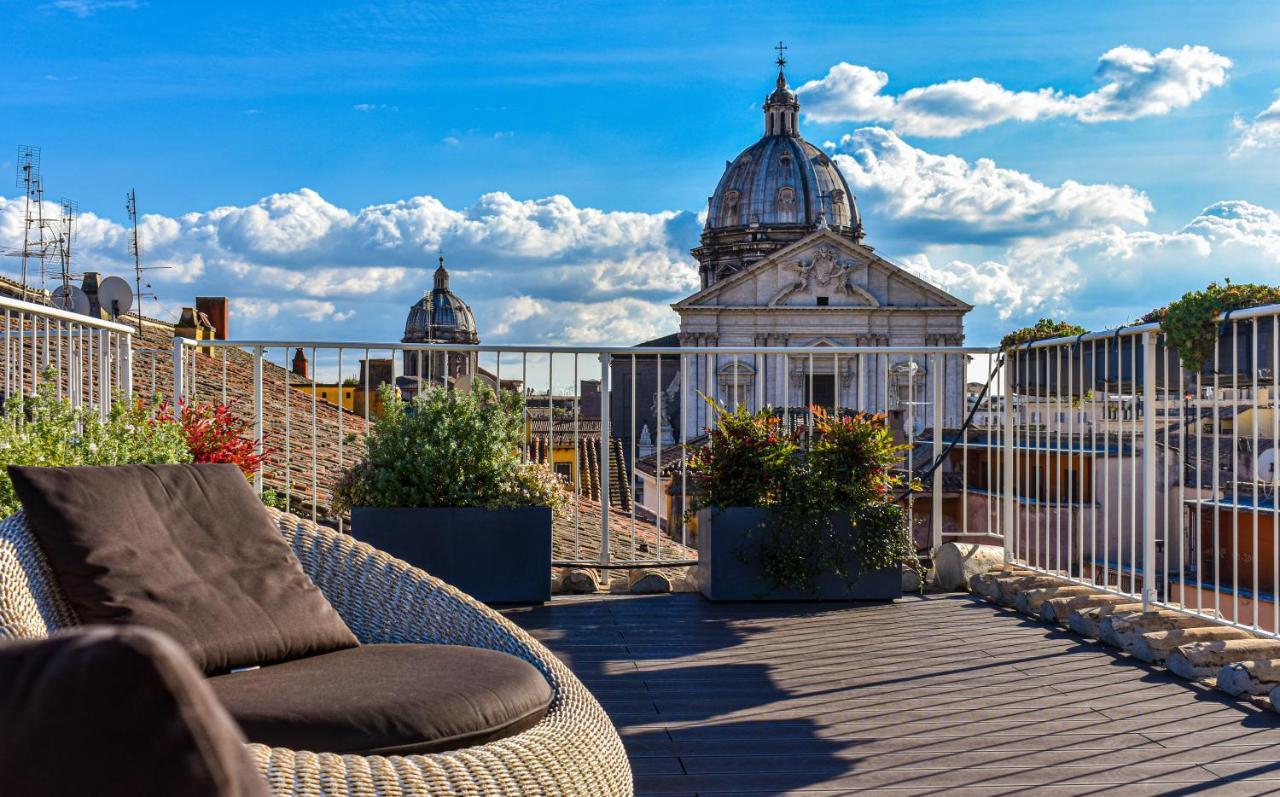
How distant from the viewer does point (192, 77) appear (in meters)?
7.89

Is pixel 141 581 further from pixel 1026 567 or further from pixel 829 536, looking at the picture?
pixel 1026 567

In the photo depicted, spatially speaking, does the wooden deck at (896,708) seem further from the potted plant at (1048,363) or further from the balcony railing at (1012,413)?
the potted plant at (1048,363)

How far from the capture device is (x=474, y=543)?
193 inches

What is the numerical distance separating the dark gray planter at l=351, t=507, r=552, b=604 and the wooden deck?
0.16 metres

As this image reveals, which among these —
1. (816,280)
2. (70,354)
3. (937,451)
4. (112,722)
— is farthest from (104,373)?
(816,280)

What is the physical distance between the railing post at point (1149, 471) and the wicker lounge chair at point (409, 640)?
2.71m

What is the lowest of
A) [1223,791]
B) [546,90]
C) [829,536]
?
[1223,791]

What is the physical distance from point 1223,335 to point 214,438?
3615mm

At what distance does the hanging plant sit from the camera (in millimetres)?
3892

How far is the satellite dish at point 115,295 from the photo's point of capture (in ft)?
27.7

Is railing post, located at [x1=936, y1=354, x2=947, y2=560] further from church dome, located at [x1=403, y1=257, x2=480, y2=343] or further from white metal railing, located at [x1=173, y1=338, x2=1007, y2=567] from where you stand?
church dome, located at [x1=403, y1=257, x2=480, y2=343]

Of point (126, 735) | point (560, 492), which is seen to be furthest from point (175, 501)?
point (560, 492)

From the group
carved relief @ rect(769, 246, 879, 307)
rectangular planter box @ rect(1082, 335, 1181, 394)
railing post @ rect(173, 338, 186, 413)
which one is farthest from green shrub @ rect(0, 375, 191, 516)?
carved relief @ rect(769, 246, 879, 307)

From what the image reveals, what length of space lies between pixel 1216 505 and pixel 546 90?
5.21 metres
